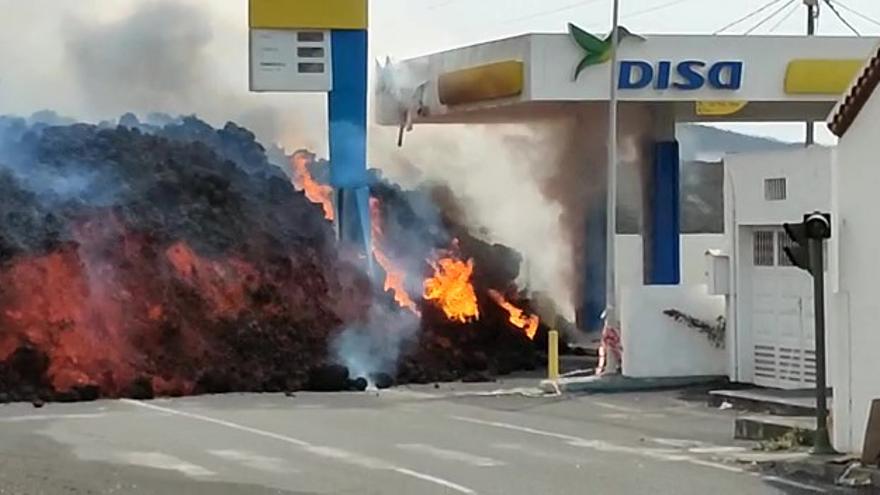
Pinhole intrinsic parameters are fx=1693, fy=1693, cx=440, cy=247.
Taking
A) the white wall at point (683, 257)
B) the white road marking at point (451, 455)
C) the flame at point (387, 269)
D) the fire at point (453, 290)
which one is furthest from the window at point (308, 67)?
the white road marking at point (451, 455)

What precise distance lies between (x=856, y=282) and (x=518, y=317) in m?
17.5

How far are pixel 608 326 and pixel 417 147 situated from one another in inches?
455

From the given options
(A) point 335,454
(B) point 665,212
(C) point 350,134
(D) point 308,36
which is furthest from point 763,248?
(A) point 335,454

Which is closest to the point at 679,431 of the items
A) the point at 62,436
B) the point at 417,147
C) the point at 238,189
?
the point at 62,436

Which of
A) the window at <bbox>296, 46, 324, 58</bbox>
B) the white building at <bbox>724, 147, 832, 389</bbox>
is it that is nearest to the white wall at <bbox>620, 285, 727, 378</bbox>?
the white building at <bbox>724, 147, 832, 389</bbox>

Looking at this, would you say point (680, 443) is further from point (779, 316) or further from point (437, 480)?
point (779, 316)

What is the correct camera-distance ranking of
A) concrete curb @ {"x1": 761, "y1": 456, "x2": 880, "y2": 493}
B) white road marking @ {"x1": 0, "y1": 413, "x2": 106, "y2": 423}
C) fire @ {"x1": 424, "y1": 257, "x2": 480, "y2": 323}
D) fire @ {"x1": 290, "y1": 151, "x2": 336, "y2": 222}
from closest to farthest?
concrete curb @ {"x1": 761, "y1": 456, "x2": 880, "y2": 493}, white road marking @ {"x1": 0, "y1": 413, "x2": 106, "y2": 423}, fire @ {"x1": 424, "y1": 257, "x2": 480, "y2": 323}, fire @ {"x1": 290, "y1": 151, "x2": 336, "y2": 222}

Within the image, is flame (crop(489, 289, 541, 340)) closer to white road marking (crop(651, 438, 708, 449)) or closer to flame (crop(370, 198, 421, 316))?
flame (crop(370, 198, 421, 316))

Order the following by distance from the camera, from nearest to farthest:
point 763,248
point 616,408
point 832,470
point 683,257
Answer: point 832,470 → point 616,408 → point 763,248 → point 683,257

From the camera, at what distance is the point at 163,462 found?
16.6 meters

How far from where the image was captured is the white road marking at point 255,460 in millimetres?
16016

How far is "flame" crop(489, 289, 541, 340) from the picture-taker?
3344 centimetres

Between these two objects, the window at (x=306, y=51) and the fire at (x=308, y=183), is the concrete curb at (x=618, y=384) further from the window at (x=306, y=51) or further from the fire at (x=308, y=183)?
the fire at (x=308, y=183)

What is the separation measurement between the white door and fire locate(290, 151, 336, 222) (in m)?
9.55
